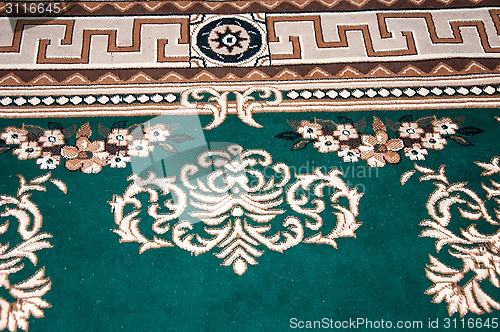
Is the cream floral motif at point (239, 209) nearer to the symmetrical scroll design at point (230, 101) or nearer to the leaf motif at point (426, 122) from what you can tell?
the symmetrical scroll design at point (230, 101)

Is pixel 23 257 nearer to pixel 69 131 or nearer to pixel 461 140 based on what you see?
pixel 69 131

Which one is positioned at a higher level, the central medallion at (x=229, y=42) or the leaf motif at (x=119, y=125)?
the central medallion at (x=229, y=42)

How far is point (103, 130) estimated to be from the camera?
152 cm

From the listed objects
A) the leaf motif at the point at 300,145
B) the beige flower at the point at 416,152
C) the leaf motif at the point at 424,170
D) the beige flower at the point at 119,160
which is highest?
the leaf motif at the point at 300,145

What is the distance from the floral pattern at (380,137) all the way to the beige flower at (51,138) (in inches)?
23.3

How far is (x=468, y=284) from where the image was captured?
1281 millimetres

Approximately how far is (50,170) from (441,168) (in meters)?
1.02

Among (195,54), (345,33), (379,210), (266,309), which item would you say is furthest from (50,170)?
(345,33)

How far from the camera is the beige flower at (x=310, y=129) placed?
1.52m

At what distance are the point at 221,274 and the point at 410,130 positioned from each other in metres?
0.66

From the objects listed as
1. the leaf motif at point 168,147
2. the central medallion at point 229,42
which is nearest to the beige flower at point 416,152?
the central medallion at point 229,42

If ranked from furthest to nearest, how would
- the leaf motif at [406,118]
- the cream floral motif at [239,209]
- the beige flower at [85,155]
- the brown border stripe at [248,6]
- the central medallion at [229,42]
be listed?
the brown border stripe at [248,6]
the central medallion at [229,42]
the leaf motif at [406,118]
the beige flower at [85,155]
the cream floral motif at [239,209]

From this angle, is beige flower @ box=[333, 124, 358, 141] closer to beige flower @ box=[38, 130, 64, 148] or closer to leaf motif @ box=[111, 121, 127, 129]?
leaf motif @ box=[111, 121, 127, 129]

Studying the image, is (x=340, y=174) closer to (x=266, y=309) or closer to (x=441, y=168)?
(x=441, y=168)
